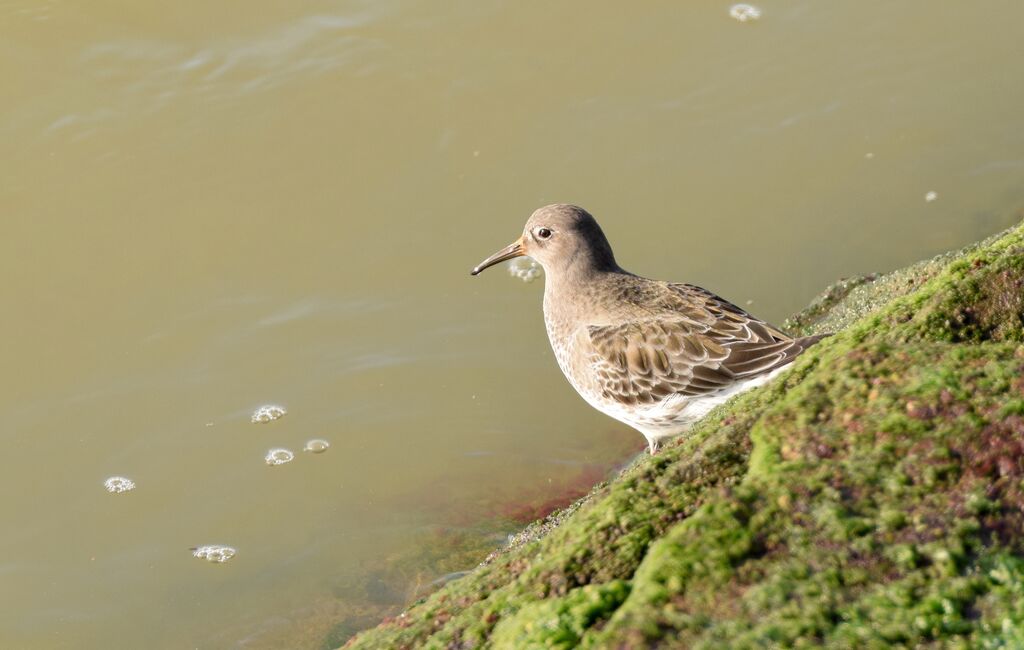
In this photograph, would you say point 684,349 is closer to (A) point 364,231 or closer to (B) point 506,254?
(B) point 506,254

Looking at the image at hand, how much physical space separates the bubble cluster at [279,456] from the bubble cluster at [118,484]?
34.3 inches

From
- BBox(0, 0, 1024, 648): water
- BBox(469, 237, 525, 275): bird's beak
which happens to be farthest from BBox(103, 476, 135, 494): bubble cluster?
BBox(469, 237, 525, 275): bird's beak

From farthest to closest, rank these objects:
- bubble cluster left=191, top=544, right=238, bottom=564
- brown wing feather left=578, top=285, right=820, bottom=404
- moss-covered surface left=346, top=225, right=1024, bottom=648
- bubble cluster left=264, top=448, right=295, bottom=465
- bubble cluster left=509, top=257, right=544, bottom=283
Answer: bubble cluster left=509, top=257, right=544, bottom=283 → bubble cluster left=264, top=448, right=295, bottom=465 → bubble cluster left=191, top=544, right=238, bottom=564 → brown wing feather left=578, top=285, right=820, bottom=404 → moss-covered surface left=346, top=225, right=1024, bottom=648

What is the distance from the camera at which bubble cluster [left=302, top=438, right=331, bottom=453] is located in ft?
24.7

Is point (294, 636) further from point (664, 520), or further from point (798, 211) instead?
point (798, 211)

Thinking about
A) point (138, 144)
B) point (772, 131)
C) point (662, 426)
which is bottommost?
point (662, 426)

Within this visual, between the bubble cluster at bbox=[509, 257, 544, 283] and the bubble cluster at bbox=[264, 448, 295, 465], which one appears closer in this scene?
the bubble cluster at bbox=[264, 448, 295, 465]

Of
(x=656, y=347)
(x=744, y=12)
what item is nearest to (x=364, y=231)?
(x=656, y=347)

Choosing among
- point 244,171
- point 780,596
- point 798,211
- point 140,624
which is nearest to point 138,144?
point 244,171

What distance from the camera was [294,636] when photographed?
612 centimetres

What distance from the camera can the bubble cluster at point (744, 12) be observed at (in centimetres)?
1075

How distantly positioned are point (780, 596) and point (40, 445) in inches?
246

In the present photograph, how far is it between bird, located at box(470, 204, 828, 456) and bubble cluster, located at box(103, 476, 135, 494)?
289 centimetres

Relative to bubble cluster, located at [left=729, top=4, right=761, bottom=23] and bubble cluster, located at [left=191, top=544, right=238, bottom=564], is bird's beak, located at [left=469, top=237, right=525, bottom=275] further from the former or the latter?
bubble cluster, located at [left=729, top=4, right=761, bottom=23]
